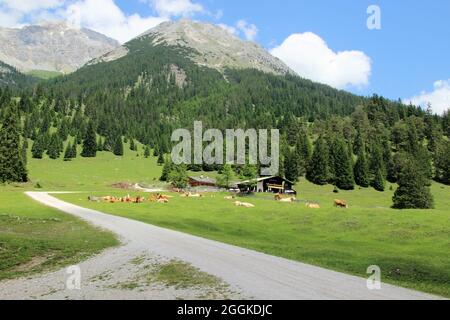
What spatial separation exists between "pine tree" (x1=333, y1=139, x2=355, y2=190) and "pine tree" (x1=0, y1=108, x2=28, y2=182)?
10820 cm

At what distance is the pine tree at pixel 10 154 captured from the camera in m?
110

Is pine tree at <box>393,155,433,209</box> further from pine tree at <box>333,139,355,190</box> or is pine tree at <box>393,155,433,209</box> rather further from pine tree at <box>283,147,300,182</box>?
pine tree at <box>283,147,300,182</box>

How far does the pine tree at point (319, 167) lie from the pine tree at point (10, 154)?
103 meters

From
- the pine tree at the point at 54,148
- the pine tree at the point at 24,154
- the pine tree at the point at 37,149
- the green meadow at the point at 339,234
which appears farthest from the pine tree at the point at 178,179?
the pine tree at the point at 37,149

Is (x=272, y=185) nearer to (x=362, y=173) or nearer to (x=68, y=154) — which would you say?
(x=362, y=173)

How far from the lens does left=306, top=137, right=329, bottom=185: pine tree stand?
15838cm

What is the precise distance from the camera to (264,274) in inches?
774

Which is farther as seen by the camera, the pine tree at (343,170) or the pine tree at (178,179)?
the pine tree at (343,170)

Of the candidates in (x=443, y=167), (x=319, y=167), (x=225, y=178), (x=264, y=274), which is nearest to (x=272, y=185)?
(x=225, y=178)

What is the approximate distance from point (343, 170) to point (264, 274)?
142477mm

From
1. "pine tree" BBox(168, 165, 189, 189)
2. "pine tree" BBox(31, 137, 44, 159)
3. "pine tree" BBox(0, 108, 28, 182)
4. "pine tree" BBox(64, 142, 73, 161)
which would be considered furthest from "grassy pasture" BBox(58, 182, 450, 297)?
"pine tree" BBox(31, 137, 44, 159)

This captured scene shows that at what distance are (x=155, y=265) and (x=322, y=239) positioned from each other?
23.7 m

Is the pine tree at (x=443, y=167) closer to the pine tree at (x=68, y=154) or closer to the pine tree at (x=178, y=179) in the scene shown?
the pine tree at (x=178, y=179)
